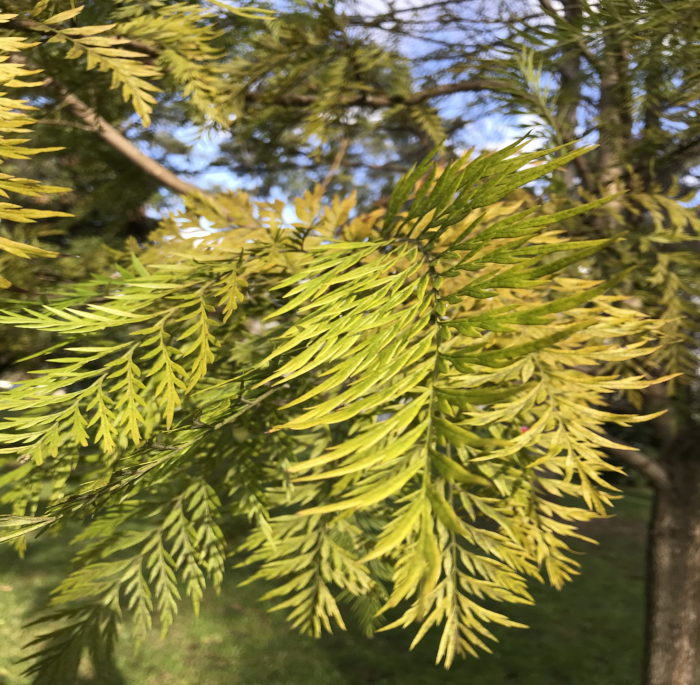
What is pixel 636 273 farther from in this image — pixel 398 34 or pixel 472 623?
pixel 398 34

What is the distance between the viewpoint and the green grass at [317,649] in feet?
13.1

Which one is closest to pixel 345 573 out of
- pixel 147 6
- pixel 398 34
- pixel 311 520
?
pixel 311 520

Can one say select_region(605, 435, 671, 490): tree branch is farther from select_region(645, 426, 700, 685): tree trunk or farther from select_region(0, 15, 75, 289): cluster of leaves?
select_region(0, 15, 75, 289): cluster of leaves

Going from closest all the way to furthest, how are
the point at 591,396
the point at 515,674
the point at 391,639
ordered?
the point at 591,396
the point at 515,674
the point at 391,639

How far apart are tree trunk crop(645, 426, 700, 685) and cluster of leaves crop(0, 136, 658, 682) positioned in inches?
88.0

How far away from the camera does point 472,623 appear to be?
99cm

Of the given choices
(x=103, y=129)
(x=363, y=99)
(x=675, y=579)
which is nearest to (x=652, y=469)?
(x=675, y=579)

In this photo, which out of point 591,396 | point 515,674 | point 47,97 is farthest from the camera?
point 515,674

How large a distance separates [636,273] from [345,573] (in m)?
1.35

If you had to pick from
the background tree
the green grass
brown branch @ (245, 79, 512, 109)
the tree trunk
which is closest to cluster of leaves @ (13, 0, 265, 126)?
the background tree

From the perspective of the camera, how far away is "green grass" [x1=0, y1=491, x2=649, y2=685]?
13.1 feet

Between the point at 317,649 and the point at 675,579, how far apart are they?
121 inches

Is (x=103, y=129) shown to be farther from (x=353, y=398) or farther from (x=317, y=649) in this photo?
(x=317, y=649)

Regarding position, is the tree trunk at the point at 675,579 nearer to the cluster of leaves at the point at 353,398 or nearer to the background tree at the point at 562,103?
the background tree at the point at 562,103
